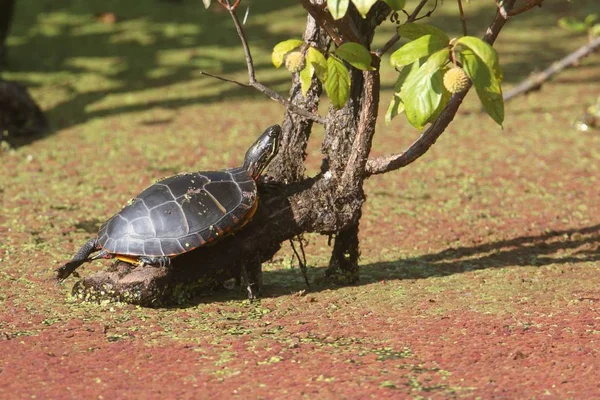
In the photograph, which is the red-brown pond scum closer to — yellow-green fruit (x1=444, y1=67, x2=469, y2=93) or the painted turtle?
the painted turtle

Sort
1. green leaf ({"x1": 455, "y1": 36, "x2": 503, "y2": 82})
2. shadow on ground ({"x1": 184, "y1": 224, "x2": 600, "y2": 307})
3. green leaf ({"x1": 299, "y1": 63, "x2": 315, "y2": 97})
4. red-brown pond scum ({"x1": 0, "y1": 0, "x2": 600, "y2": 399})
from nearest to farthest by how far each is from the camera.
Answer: green leaf ({"x1": 455, "y1": 36, "x2": 503, "y2": 82}), red-brown pond scum ({"x1": 0, "y1": 0, "x2": 600, "y2": 399}), green leaf ({"x1": 299, "y1": 63, "x2": 315, "y2": 97}), shadow on ground ({"x1": 184, "y1": 224, "x2": 600, "y2": 307})

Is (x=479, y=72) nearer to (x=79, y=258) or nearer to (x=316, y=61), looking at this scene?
(x=316, y=61)

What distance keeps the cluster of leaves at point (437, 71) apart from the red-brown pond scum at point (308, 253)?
88 cm

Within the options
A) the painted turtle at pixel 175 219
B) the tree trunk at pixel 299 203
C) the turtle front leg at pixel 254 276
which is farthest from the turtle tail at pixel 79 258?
the turtle front leg at pixel 254 276

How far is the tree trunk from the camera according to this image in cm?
375

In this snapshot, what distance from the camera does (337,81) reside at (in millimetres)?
3135

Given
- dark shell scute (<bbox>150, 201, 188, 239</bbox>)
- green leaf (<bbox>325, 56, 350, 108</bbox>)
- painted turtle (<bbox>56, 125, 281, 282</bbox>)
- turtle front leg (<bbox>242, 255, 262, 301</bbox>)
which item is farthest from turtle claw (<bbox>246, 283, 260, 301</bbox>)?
green leaf (<bbox>325, 56, 350, 108</bbox>)

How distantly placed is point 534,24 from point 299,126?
754 centimetres

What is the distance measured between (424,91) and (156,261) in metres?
1.41

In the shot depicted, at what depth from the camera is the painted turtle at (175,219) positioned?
3.62 meters

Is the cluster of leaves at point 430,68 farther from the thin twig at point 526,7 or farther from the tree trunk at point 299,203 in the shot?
the tree trunk at point 299,203

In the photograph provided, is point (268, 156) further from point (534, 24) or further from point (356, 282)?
point (534, 24)

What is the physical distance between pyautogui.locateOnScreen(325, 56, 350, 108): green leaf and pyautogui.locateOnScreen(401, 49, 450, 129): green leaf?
1.12 ft

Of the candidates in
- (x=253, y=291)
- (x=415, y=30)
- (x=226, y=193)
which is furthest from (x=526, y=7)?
(x=253, y=291)
